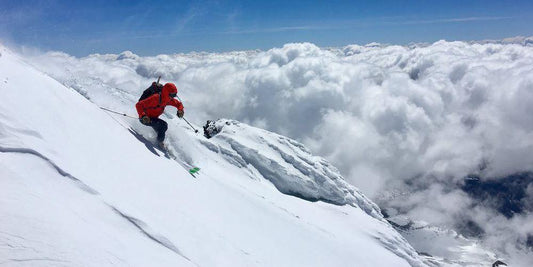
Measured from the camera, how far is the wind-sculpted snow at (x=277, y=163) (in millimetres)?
42719

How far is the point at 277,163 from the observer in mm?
45375

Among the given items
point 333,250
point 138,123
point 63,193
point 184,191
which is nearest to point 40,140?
point 63,193

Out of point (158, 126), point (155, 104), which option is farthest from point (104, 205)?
point (158, 126)

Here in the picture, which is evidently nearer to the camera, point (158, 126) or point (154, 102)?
point (154, 102)

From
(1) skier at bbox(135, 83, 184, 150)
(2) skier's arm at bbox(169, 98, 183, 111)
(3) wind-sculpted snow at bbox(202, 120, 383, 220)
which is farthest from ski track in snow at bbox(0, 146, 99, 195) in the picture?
(3) wind-sculpted snow at bbox(202, 120, 383, 220)

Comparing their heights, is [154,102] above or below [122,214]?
above

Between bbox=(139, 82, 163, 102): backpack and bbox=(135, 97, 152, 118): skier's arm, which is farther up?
bbox=(139, 82, 163, 102): backpack

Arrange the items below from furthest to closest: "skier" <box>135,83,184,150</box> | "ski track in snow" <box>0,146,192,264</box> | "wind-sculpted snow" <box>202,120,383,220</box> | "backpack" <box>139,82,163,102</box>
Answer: "wind-sculpted snow" <box>202,120,383,220</box>, "backpack" <box>139,82,163,102</box>, "skier" <box>135,83,184,150</box>, "ski track in snow" <box>0,146,192,264</box>

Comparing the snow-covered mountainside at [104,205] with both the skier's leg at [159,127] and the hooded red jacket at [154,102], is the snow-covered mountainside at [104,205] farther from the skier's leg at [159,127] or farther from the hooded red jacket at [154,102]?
the hooded red jacket at [154,102]

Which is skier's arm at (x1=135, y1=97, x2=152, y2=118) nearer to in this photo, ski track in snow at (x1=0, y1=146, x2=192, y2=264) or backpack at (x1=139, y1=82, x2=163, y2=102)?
backpack at (x1=139, y1=82, x2=163, y2=102)

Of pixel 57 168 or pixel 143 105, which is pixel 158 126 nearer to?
pixel 143 105

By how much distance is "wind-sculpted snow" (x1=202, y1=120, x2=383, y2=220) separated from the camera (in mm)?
42719

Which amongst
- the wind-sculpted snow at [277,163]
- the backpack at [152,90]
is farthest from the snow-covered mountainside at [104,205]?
the wind-sculpted snow at [277,163]

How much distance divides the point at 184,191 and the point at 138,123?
6.90m
